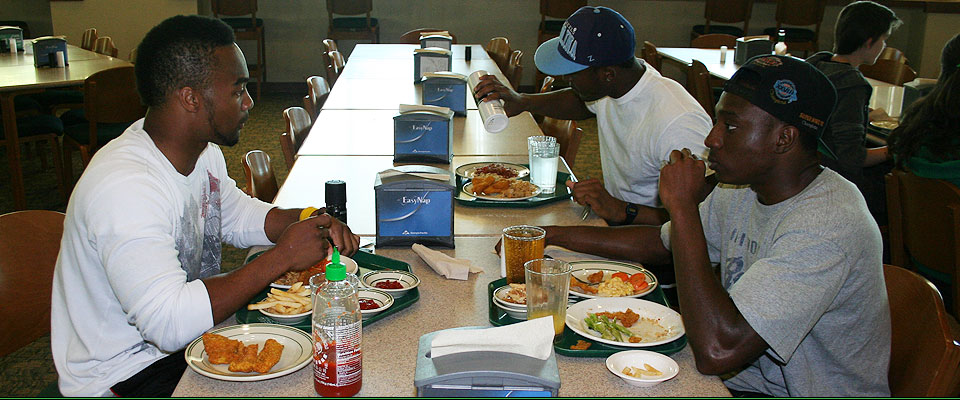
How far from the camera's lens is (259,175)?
2670mm

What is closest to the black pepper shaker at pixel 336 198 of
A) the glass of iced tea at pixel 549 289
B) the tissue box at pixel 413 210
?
the tissue box at pixel 413 210

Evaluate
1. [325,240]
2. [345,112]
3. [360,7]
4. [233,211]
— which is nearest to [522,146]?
[345,112]

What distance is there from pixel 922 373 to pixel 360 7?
7739 millimetres

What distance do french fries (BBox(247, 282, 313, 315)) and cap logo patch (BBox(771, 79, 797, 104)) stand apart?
40.0 inches

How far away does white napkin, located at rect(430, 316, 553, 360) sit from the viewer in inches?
53.4

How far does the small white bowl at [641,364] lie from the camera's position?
1.40m

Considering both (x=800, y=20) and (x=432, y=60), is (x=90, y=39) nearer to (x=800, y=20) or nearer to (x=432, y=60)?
(x=432, y=60)

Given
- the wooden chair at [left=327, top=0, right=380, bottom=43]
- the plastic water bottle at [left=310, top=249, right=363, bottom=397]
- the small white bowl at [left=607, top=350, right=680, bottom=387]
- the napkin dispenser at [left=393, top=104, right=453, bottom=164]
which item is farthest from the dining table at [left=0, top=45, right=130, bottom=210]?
the small white bowl at [left=607, top=350, right=680, bottom=387]

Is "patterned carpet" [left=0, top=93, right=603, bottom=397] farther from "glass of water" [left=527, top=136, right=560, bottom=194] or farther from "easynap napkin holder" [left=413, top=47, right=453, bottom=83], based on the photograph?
"glass of water" [left=527, top=136, right=560, bottom=194]

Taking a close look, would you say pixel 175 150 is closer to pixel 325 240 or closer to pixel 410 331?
pixel 325 240

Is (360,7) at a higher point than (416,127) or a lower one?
higher

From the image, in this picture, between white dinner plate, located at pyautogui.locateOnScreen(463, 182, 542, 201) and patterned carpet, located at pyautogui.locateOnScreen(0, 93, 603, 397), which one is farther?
patterned carpet, located at pyautogui.locateOnScreen(0, 93, 603, 397)

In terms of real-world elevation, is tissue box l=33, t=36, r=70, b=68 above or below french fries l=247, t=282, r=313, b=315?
above

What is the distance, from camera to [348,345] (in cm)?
130
